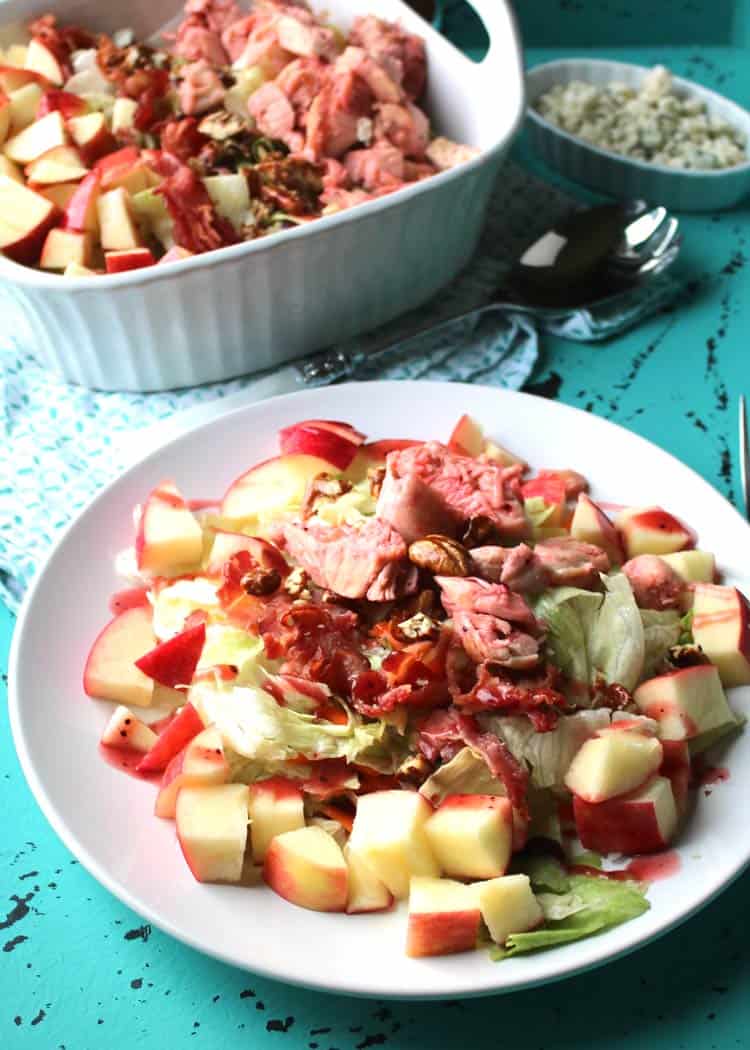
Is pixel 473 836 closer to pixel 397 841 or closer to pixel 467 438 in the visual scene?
pixel 397 841

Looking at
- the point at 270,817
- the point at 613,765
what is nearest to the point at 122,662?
the point at 270,817

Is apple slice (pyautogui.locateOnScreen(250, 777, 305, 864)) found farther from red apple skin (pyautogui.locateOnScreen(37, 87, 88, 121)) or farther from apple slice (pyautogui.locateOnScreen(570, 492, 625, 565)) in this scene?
red apple skin (pyautogui.locateOnScreen(37, 87, 88, 121))

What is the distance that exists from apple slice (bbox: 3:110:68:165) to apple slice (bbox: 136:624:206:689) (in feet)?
3.86

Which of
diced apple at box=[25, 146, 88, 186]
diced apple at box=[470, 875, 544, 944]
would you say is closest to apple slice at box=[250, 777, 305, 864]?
diced apple at box=[470, 875, 544, 944]

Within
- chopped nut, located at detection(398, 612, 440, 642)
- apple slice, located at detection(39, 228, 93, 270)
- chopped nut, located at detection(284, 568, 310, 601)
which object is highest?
apple slice, located at detection(39, 228, 93, 270)

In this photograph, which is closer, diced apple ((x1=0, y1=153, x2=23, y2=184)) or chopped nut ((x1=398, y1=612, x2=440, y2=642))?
chopped nut ((x1=398, y1=612, x2=440, y2=642))

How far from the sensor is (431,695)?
Result: 5.26 feet

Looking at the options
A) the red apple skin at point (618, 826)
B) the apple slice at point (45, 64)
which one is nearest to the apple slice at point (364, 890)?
the red apple skin at point (618, 826)

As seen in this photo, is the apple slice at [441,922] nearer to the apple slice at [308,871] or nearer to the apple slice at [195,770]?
the apple slice at [308,871]

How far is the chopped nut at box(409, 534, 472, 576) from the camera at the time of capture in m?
1.65

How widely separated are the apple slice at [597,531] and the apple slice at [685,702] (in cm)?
29

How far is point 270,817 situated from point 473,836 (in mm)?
252

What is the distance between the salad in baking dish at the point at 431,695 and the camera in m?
1.47

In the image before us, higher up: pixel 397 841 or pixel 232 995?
pixel 397 841
